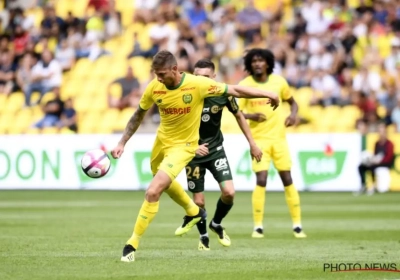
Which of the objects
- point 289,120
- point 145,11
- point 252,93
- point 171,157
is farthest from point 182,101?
point 145,11

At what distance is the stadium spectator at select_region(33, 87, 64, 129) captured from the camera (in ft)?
86.5

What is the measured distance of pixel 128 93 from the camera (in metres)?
26.7

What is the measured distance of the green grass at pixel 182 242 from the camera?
953 cm

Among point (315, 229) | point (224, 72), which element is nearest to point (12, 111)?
point (224, 72)

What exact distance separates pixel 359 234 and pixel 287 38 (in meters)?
13.8

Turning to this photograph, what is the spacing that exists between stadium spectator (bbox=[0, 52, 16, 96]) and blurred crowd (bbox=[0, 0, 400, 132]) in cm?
3

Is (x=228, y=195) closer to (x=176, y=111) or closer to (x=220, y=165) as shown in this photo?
(x=220, y=165)

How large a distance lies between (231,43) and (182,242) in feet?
50.0

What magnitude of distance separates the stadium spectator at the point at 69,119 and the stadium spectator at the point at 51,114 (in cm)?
12

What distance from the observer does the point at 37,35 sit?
29844mm

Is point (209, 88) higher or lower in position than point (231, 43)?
lower

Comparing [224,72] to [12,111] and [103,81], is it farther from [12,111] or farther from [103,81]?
[12,111]

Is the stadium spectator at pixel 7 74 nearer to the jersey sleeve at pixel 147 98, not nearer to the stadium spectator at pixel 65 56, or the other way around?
the stadium spectator at pixel 65 56

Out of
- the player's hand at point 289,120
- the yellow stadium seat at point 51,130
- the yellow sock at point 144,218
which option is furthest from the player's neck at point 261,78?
the yellow stadium seat at point 51,130
